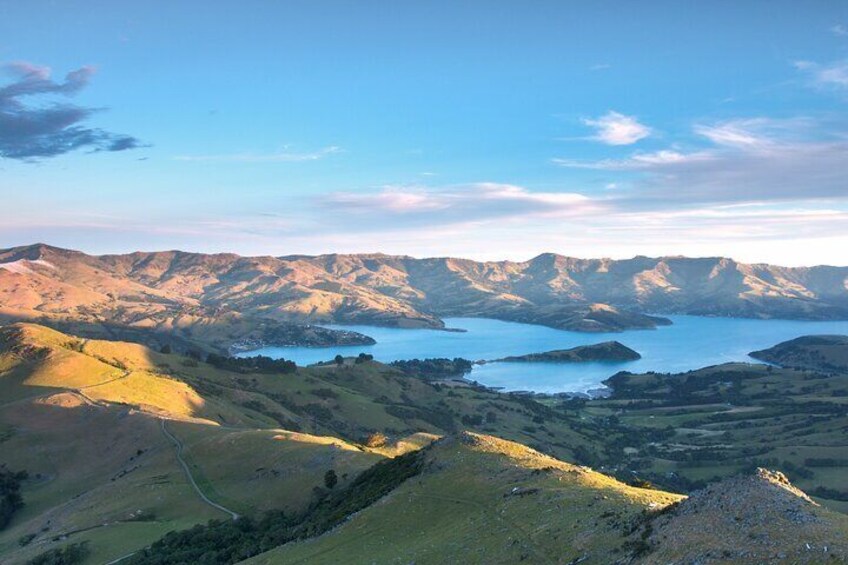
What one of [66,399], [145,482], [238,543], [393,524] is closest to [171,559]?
[238,543]

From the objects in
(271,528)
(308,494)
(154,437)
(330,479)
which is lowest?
(154,437)

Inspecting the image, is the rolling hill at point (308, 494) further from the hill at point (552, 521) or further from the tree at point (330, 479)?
the tree at point (330, 479)

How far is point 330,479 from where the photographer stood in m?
62.8

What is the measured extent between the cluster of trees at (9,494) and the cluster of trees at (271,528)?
43.4 metres

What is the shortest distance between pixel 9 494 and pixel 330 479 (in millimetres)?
57717

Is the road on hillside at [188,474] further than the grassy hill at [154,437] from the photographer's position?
No

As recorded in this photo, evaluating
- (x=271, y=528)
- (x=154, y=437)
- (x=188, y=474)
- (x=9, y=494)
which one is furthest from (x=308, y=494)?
(x=9, y=494)

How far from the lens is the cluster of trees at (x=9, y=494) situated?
8426 centimetres

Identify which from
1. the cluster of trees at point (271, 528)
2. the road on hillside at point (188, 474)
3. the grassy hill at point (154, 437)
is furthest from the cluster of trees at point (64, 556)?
Result: the road on hillside at point (188, 474)

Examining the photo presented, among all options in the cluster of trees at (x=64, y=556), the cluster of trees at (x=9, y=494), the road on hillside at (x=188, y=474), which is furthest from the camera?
the cluster of trees at (x=9, y=494)

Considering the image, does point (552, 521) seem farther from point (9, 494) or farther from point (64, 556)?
point (9, 494)

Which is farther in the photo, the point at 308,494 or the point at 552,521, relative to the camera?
the point at 308,494

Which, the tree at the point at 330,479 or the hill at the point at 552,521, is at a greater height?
the hill at the point at 552,521

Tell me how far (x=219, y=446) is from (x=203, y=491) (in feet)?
45.7
